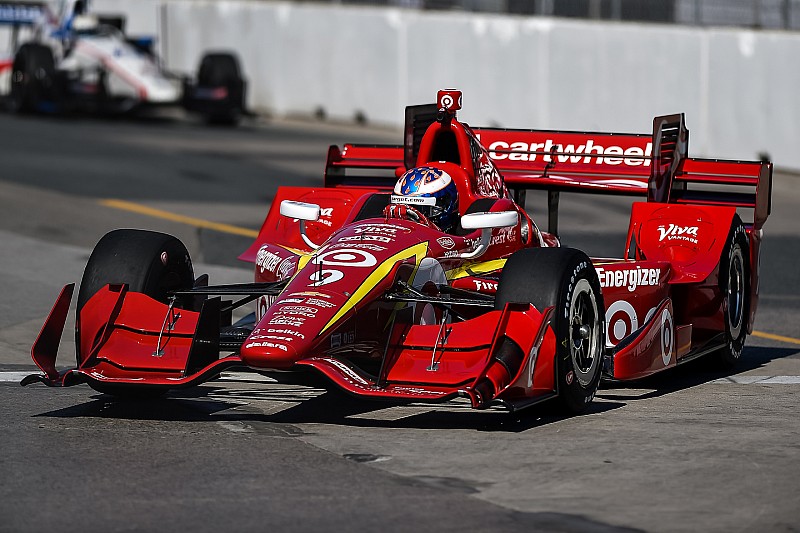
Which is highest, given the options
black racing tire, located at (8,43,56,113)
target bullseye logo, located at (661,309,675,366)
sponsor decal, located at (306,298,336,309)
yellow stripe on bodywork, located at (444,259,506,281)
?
black racing tire, located at (8,43,56,113)

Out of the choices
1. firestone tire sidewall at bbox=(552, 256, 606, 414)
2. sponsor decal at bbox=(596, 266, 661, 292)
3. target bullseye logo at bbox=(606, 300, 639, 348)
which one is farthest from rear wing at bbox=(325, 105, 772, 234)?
firestone tire sidewall at bbox=(552, 256, 606, 414)

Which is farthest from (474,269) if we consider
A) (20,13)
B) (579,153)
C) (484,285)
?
(20,13)

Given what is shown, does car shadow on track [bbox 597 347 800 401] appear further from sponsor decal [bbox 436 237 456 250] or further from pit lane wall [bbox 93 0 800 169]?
pit lane wall [bbox 93 0 800 169]

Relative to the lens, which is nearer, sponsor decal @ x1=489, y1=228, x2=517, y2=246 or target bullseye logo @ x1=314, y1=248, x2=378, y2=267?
target bullseye logo @ x1=314, y1=248, x2=378, y2=267

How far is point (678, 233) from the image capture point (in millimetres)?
9836

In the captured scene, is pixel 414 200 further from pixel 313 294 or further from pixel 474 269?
pixel 313 294

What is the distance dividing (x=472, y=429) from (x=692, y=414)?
1222 millimetres

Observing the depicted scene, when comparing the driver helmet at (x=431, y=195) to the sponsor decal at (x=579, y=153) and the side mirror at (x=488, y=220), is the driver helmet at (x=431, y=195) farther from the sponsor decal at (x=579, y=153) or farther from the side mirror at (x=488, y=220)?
the sponsor decal at (x=579, y=153)

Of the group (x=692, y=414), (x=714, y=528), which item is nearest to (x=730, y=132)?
(x=692, y=414)

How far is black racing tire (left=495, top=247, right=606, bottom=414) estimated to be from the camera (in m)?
7.83

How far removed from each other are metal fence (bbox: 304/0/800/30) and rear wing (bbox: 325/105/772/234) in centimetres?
1061

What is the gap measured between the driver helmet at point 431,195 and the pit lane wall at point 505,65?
40.3 feet

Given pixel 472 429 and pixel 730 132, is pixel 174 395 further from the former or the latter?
pixel 730 132

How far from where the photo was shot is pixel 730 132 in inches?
837
